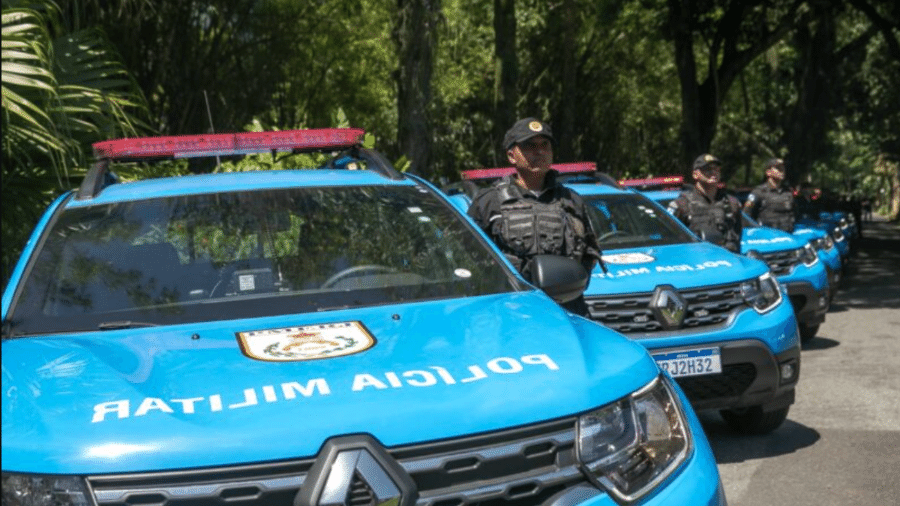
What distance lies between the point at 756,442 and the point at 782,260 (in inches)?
191

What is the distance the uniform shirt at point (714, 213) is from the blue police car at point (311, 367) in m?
6.55

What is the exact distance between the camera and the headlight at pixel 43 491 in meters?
3.11

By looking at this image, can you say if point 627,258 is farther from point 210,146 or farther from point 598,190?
point 210,146

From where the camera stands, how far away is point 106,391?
3.45 meters

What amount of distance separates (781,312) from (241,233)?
13.7ft

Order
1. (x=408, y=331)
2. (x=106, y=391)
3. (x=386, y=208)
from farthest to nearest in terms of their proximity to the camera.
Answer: (x=386, y=208) < (x=408, y=331) < (x=106, y=391)

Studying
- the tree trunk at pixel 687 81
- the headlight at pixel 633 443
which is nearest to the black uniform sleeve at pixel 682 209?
the headlight at pixel 633 443

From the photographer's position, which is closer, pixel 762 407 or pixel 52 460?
pixel 52 460

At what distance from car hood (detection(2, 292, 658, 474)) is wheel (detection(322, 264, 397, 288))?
0.43 m

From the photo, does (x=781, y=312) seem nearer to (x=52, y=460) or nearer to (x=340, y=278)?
(x=340, y=278)

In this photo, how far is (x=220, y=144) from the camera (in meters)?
5.68

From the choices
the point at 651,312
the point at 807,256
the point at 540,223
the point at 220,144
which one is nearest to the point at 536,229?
the point at 540,223

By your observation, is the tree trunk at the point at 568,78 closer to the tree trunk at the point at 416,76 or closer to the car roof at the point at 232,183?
the tree trunk at the point at 416,76

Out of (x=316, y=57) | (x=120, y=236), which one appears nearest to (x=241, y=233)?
(x=120, y=236)
